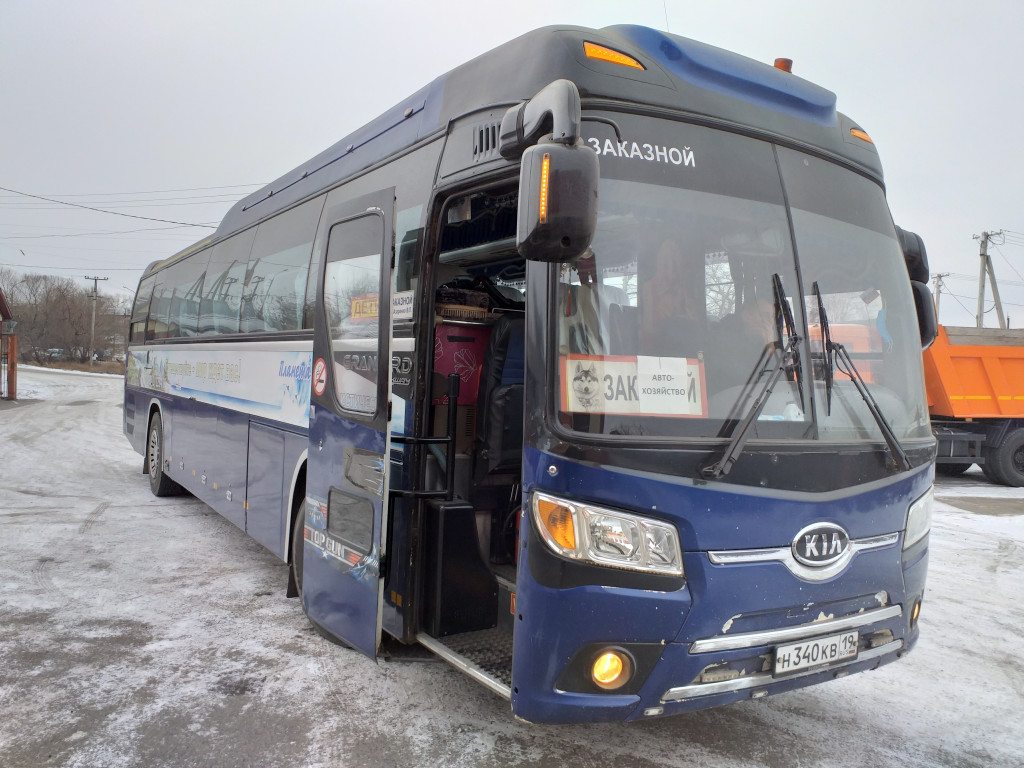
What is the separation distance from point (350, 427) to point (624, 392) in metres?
1.64

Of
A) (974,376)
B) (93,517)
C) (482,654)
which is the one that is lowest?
(93,517)

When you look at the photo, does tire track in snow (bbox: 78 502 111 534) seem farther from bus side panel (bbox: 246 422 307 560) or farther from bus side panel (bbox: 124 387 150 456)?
bus side panel (bbox: 246 422 307 560)

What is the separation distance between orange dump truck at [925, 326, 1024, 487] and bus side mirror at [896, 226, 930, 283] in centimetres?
912

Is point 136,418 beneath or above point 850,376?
beneath

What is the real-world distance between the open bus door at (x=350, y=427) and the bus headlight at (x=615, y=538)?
1.12m

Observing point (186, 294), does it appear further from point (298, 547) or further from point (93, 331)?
point (93, 331)

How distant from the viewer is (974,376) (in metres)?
12.6

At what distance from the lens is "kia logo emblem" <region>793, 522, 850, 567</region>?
2973 millimetres

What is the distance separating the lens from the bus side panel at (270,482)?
511 cm

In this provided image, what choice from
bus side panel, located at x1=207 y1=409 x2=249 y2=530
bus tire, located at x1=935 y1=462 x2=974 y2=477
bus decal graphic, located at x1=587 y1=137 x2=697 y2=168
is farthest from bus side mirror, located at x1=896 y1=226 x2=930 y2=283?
bus tire, located at x1=935 y1=462 x2=974 y2=477

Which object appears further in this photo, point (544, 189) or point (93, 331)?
point (93, 331)

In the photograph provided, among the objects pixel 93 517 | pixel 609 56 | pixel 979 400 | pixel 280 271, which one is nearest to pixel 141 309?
pixel 93 517

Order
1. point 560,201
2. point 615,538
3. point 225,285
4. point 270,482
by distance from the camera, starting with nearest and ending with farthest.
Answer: point 560,201, point 615,538, point 270,482, point 225,285

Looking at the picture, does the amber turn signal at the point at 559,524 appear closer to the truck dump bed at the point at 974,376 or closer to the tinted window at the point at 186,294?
the tinted window at the point at 186,294
